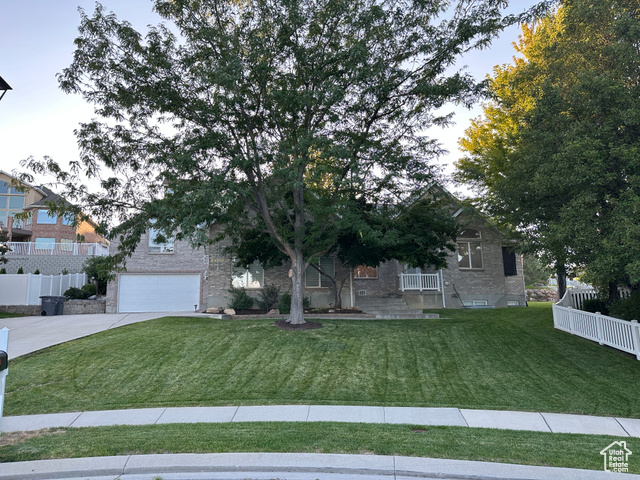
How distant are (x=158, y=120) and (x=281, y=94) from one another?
4943 millimetres

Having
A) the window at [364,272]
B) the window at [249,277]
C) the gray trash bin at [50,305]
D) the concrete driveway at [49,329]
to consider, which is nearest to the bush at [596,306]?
the window at [364,272]

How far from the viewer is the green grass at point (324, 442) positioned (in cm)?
530

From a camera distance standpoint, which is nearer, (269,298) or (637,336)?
(637,336)

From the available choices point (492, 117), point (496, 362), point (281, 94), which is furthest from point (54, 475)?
point (492, 117)

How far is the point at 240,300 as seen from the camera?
19.1 meters

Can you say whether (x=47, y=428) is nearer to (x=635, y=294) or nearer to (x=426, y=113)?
(x=426, y=113)

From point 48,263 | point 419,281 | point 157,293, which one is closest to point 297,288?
point 419,281

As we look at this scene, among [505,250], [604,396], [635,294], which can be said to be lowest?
[604,396]

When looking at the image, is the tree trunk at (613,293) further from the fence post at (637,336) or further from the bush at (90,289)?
the bush at (90,289)

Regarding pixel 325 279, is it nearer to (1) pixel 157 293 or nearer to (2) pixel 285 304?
(2) pixel 285 304

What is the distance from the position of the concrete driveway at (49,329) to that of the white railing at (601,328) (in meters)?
16.1

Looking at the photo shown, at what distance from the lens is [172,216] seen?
11641mm

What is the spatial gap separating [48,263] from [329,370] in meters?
27.8

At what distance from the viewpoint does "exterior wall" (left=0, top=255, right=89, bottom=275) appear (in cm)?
2903
